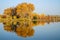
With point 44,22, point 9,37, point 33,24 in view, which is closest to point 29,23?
point 33,24

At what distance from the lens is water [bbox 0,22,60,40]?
7.36 ft

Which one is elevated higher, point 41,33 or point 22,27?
point 22,27

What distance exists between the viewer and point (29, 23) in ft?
7.37

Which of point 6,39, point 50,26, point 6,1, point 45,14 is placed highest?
point 6,1

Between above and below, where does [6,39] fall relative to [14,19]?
below

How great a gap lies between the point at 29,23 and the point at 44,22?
0.79 ft

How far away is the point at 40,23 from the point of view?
2254mm

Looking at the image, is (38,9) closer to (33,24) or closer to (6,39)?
(33,24)

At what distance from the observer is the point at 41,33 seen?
2275mm

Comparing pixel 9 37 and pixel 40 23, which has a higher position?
pixel 40 23

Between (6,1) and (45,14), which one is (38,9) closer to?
(45,14)

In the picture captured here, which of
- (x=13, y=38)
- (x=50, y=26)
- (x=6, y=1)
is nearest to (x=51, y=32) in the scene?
(x=50, y=26)

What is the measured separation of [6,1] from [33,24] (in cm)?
56

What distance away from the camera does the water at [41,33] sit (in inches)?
88.4
